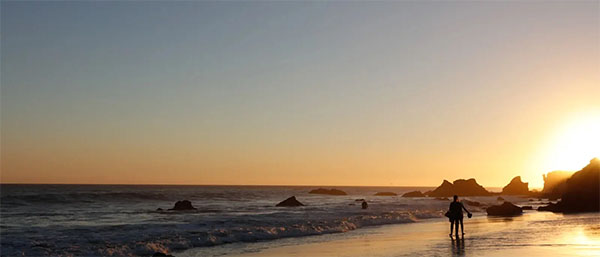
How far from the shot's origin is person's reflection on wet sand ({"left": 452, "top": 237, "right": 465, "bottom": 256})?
2016 cm

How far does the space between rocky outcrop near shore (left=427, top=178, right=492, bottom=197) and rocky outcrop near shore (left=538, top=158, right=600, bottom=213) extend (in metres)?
84.3

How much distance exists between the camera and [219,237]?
29672mm

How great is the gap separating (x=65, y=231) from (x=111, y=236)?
5143 millimetres

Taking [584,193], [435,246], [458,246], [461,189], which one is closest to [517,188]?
[461,189]

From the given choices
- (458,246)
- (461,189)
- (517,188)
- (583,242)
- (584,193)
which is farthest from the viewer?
(517,188)

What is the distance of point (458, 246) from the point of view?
2280 cm

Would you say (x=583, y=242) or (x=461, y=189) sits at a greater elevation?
(x=461, y=189)

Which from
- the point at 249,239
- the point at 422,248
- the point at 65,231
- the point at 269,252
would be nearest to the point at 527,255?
the point at 422,248

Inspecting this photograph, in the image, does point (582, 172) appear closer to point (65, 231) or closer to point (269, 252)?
point (269, 252)

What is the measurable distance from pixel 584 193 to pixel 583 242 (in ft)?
129

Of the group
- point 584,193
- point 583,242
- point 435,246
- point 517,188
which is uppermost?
point 517,188

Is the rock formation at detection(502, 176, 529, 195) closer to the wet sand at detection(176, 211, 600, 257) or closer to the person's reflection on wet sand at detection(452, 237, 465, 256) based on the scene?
the wet sand at detection(176, 211, 600, 257)

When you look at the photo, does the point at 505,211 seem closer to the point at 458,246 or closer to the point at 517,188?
the point at 458,246

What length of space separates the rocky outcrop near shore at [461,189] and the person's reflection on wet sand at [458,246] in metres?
120
